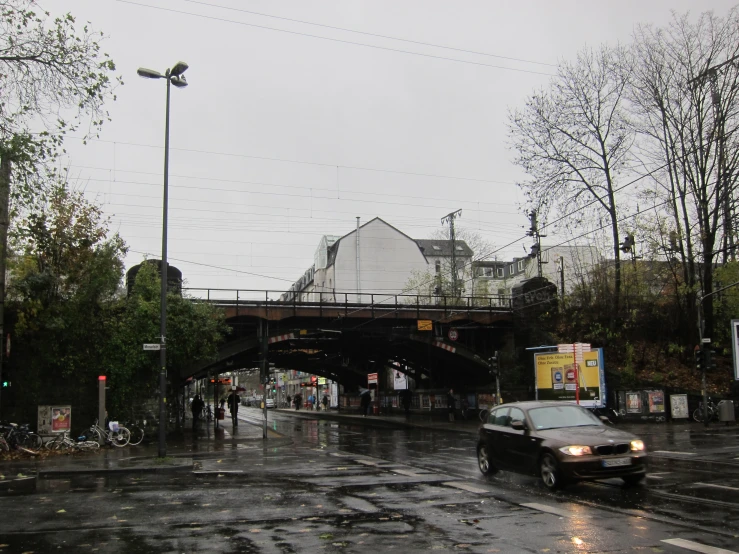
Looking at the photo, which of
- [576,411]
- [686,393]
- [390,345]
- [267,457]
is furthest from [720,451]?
[390,345]

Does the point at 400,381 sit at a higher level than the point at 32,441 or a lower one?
higher

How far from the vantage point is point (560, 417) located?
12.4m

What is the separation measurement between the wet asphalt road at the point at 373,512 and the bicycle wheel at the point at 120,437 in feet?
29.6

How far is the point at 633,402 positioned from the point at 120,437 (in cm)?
2168

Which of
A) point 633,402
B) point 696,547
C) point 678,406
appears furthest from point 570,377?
point 696,547

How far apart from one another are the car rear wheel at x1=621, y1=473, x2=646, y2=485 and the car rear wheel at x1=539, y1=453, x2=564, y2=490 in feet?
3.64

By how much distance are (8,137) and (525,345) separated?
3410 centimetres

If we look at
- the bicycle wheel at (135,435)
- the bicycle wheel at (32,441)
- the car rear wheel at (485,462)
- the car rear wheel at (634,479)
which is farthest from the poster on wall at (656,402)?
the bicycle wheel at (32,441)

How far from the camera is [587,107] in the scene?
3522cm

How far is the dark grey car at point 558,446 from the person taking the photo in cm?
1090

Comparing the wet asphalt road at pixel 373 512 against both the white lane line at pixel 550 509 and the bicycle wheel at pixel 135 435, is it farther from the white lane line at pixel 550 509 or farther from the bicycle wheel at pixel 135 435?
the bicycle wheel at pixel 135 435

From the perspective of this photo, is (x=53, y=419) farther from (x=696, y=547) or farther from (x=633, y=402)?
(x=633, y=402)

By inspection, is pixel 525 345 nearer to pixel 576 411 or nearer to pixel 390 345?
pixel 390 345

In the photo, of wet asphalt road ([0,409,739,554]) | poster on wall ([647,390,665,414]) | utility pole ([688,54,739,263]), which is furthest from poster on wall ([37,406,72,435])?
utility pole ([688,54,739,263])
